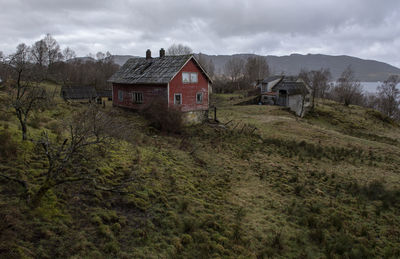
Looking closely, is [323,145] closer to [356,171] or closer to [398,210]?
[356,171]

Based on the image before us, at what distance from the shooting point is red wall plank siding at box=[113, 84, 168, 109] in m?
24.7

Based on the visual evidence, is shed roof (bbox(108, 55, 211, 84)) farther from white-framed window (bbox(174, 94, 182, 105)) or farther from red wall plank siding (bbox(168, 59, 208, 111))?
white-framed window (bbox(174, 94, 182, 105))

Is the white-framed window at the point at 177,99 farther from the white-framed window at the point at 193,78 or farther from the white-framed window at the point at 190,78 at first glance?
the white-framed window at the point at 193,78

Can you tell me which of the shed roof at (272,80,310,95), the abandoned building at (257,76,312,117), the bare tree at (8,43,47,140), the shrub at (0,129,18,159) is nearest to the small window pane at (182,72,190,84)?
the bare tree at (8,43,47,140)

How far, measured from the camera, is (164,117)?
2178 cm

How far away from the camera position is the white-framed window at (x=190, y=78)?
2589 centimetres

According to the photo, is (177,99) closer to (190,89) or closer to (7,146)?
(190,89)

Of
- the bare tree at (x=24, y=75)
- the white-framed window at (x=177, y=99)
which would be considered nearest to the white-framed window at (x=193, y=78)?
the white-framed window at (x=177, y=99)

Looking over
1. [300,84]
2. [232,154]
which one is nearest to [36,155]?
[232,154]

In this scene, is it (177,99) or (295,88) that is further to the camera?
(295,88)

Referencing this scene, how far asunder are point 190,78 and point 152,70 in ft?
14.0

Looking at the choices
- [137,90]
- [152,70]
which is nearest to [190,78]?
[152,70]

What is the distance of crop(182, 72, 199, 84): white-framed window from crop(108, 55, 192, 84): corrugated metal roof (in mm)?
1332

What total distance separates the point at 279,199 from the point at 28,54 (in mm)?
12300
